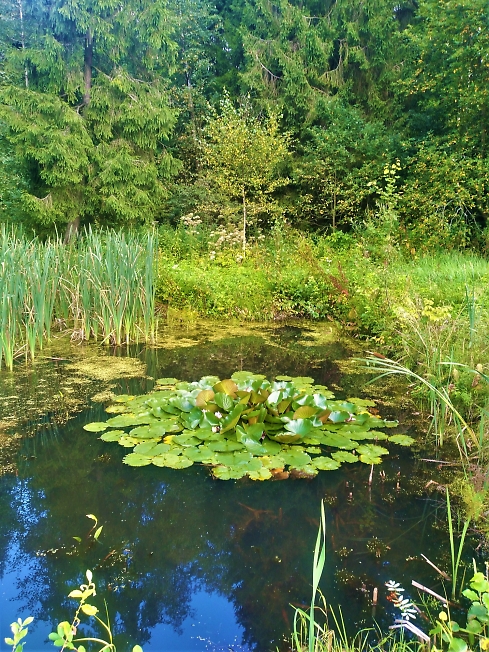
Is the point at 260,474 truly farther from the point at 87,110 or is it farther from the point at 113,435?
the point at 87,110

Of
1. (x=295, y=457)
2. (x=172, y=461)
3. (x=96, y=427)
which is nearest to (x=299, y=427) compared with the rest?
(x=295, y=457)

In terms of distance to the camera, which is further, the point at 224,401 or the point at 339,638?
the point at 224,401

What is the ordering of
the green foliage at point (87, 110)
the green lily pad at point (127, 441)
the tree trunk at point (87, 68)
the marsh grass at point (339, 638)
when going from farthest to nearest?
1. the tree trunk at point (87, 68)
2. the green foliage at point (87, 110)
3. the green lily pad at point (127, 441)
4. the marsh grass at point (339, 638)

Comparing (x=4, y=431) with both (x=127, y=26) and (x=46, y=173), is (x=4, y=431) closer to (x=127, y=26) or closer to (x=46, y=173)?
(x=46, y=173)

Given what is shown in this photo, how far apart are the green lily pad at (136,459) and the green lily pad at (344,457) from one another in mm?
976

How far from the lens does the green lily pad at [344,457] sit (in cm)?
265

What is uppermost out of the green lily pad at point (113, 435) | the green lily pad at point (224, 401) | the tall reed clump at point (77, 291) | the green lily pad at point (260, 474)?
the tall reed clump at point (77, 291)

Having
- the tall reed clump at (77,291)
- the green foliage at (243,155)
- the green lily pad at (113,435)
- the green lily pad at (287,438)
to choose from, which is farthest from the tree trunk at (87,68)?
the green lily pad at (287,438)

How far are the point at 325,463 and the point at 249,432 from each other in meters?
0.45

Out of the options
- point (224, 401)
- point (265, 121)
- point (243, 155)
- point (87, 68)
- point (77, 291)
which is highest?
point (87, 68)

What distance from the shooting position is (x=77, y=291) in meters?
4.83

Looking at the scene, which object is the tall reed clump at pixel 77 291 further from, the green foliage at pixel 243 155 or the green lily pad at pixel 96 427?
the green foliage at pixel 243 155

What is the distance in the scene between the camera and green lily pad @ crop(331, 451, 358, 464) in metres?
2.65

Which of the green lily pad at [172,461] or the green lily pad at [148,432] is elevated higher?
the green lily pad at [148,432]
